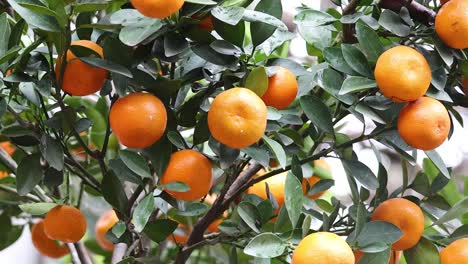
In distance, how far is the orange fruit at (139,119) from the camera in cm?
71

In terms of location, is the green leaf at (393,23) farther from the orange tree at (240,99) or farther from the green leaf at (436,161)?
the green leaf at (436,161)

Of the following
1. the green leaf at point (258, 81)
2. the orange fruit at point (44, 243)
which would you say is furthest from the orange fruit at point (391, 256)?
the orange fruit at point (44, 243)

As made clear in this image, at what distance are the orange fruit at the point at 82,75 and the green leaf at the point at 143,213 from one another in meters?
0.13

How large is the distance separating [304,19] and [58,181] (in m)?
0.36

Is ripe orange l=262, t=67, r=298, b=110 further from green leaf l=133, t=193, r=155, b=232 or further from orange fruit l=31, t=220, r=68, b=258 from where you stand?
orange fruit l=31, t=220, r=68, b=258

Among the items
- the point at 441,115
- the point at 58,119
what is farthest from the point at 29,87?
the point at 441,115

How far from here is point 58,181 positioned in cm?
88

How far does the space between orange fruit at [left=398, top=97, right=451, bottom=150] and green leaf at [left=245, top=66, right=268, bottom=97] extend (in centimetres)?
15

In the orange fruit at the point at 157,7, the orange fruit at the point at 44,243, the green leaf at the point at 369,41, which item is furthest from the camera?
the orange fruit at the point at 44,243

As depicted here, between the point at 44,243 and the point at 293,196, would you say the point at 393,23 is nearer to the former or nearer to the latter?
the point at 293,196

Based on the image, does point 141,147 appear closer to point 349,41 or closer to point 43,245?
point 349,41

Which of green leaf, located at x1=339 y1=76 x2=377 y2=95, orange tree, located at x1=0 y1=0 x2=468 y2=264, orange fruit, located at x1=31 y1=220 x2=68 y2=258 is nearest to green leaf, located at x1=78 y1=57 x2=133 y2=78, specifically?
orange tree, located at x1=0 y1=0 x2=468 y2=264

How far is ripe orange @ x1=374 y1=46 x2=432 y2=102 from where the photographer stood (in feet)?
2.26

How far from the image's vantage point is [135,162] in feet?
2.53
